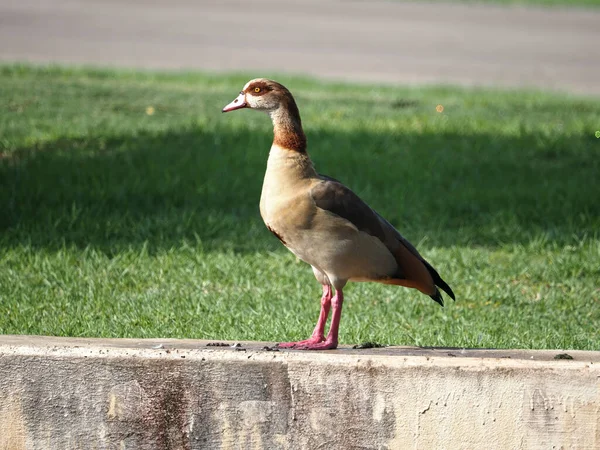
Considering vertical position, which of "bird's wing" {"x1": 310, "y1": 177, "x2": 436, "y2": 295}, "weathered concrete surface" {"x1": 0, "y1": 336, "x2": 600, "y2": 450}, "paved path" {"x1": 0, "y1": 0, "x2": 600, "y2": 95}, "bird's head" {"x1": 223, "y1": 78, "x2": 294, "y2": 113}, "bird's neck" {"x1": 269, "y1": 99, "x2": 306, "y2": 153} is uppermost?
"paved path" {"x1": 0, "y1": 0, "x2": 600, "y2": 95}

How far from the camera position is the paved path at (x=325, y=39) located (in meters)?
16.5

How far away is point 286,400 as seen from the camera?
12.5 feet

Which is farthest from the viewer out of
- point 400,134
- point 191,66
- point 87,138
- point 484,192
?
point 191,66

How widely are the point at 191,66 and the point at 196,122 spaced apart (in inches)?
239

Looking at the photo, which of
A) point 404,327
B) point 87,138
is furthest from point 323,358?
point 87,138

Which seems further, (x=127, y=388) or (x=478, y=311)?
(x=478, y=311)

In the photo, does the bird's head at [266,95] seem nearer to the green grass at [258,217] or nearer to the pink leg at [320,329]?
the pink leg at [320,329]

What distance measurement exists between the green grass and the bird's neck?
4.54 ft

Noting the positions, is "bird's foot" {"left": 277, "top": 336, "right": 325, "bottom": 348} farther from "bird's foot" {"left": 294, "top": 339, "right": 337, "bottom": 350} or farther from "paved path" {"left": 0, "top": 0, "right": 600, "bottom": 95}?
"paved path" {"left": 0, "top": 0, "right": 600, "bottom": 95}

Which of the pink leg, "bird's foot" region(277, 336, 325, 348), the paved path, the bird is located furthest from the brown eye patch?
the paved path

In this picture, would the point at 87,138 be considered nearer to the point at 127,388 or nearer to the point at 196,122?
the point at 196,122

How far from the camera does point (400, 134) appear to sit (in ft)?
33.7

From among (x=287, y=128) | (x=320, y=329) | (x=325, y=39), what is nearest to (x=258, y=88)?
(x=287, y=128)

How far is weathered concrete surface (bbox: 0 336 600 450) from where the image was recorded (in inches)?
146
